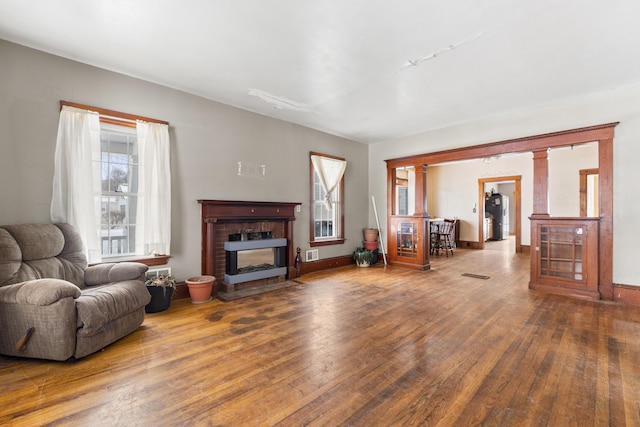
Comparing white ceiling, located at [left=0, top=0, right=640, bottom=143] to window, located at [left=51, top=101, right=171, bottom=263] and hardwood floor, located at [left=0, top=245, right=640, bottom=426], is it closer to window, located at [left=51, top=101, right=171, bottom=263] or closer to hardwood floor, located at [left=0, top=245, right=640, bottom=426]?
window, located at [left=51, top=101, right=171, bottom=263]

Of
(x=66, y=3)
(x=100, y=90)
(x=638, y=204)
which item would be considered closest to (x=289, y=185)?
(x=100, y=90)

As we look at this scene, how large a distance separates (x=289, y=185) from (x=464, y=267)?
4.10 meters

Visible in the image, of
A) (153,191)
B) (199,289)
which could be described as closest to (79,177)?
(153,191)

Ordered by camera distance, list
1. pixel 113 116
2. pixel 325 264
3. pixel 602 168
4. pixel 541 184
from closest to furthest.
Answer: pixel 113 116
pixel 602 168
pixel 541 184
pixel 325 264

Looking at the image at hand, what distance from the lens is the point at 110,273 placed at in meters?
2.91

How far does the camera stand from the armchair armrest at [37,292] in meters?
2.16

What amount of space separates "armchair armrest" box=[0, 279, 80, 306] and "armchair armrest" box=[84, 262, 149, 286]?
24.4 inches

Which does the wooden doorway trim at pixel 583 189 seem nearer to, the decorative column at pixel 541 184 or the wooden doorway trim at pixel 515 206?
the wooden doorway trim at pixel 515 206

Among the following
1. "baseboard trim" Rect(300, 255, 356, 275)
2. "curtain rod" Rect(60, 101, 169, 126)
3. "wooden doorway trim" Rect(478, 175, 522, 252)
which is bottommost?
"baseboard trim" Rect(300, 255, 356, 275)

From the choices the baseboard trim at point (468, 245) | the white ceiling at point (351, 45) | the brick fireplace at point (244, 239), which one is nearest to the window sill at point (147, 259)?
the brick fireplace at point (244, 239)

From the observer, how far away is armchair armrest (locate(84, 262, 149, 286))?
2.90m

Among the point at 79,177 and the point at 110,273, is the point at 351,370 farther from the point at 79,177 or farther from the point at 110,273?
the point at 79,177

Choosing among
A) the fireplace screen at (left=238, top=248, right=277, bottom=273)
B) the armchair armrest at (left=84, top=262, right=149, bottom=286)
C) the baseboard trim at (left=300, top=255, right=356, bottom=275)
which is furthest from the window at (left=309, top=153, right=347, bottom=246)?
the armchair armrest at (left=84, top=262, right=149, bottom=286)

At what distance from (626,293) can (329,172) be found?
479 centimetres
